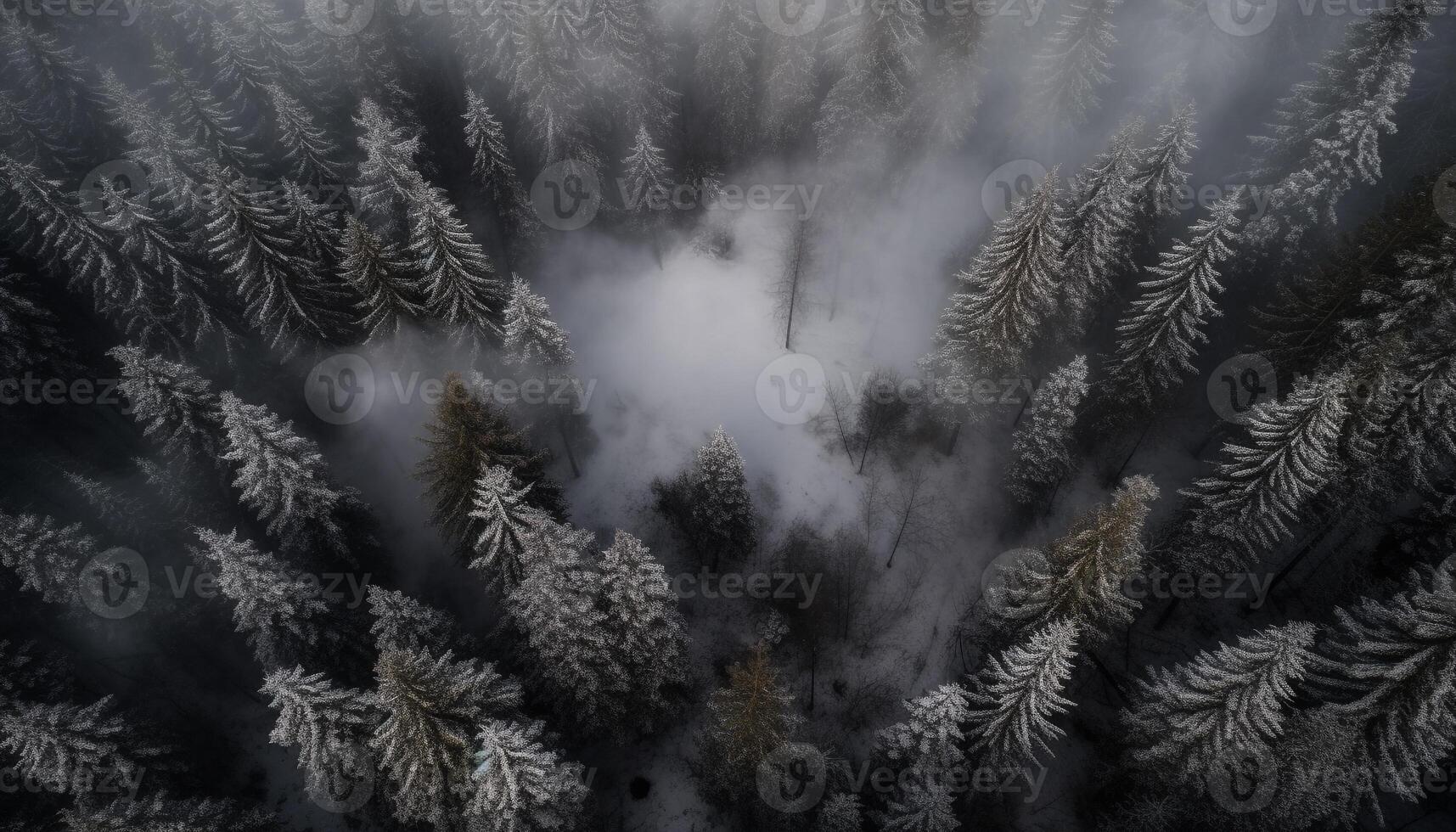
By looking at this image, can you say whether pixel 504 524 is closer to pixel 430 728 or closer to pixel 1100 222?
pixel 430 728

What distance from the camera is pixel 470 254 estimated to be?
26.3m

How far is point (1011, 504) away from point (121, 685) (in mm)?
39169

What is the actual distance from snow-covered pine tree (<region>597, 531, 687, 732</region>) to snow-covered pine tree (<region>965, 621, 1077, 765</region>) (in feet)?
31.5

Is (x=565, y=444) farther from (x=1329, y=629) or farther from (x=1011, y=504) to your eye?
(x=1329, y=629)

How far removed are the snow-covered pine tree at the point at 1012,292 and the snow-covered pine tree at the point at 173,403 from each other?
28.8m

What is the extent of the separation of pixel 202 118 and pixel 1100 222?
1531 inches

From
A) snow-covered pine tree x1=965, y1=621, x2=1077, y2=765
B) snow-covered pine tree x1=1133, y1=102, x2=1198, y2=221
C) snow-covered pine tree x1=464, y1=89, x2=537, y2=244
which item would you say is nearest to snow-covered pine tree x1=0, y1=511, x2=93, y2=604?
snow-covered pine tree x1=464, y1=89, x2=537, y2=244

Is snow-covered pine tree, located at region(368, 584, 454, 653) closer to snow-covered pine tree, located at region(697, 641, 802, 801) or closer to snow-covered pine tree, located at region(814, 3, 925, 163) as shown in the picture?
snow-covered pine tree, located at region(697, 641, 802, 801)

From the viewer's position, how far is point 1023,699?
19344 mm

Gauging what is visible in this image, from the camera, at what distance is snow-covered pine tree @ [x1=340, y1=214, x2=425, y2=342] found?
25328 millimetres

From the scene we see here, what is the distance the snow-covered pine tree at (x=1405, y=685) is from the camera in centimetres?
1759

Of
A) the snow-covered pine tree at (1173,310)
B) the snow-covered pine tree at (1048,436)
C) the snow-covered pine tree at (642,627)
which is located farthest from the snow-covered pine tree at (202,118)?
the snow-covered pine tree at (1173,310)

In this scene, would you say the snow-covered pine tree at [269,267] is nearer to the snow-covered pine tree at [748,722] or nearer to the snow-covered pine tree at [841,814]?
the snow-covered pine tree at [748,722]

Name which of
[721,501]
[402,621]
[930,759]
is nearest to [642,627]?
[721,501]
